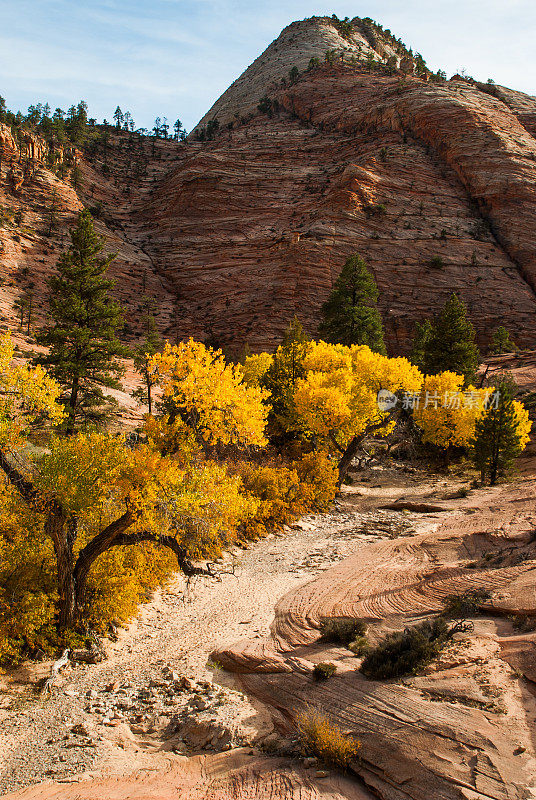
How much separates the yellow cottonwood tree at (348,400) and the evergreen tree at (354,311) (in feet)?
Answer: 55.8

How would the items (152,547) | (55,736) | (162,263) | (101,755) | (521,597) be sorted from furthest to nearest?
(162,263)
(152,547)
(521,597)
(55,736)
(101,755)

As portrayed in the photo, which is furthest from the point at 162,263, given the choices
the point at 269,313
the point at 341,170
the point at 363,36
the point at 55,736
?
the point at 363,36

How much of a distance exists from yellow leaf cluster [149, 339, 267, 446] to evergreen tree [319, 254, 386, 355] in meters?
33.6

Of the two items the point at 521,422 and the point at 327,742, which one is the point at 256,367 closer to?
the point at 521,422

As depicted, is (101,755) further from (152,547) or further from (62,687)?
(152,547)

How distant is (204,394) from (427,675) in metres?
8.99

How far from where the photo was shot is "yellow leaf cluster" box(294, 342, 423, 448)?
2614cm

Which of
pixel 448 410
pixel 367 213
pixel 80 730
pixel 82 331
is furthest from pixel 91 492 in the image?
pixel 367 213

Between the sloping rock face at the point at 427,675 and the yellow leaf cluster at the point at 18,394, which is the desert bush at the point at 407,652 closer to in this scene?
the sloping rock face at the point at 427,675

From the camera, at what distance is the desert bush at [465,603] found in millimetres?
10203

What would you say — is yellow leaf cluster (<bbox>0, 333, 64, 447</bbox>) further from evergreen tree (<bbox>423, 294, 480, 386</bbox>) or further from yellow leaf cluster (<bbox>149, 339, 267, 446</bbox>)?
evergreen tree (<bbox>423, 294, 480, 386</bbox>)

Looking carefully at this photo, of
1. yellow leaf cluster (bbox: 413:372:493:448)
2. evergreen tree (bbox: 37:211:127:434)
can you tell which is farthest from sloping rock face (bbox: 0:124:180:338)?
yellow leaf cluster (bbox: 413:372:493:448)

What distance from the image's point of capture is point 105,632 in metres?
12.2

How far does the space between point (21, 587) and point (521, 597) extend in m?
12.0
